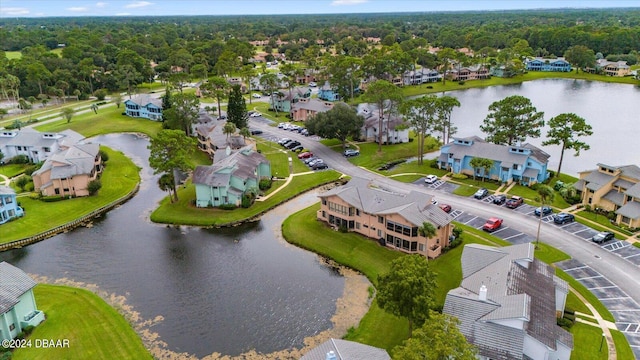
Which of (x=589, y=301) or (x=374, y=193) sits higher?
(x=374, y=193)

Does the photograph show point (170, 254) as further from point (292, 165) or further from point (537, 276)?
point (537, 276)

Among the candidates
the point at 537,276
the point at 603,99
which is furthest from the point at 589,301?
the point at 603,99

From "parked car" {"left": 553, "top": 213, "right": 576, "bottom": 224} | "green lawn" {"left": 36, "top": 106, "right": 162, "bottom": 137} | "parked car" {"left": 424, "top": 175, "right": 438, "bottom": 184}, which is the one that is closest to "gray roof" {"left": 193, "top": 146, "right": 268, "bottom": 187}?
"parked car" {"left": 424, "top": 175, "right": 438, "bottom": 184}

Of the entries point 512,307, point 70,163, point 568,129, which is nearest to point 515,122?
point 568,129

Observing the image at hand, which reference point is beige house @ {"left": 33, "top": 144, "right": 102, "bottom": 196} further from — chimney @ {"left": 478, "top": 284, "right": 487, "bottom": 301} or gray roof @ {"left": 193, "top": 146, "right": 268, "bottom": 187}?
chimney @ {"left": 478, "top": 284, "right": 487, "bottom": 301}

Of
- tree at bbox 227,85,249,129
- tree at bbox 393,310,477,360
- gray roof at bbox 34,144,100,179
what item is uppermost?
tree at bbox 227,85,249,129

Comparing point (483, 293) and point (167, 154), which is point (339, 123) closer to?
point (167, 154)
